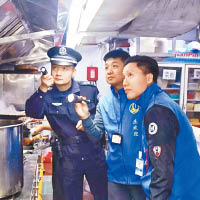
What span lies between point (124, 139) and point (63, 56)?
1.12m

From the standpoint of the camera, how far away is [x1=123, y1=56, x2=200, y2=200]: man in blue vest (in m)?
1.32

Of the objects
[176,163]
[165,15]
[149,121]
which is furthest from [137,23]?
[176,163]

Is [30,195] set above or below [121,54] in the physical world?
below

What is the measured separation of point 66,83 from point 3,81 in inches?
106

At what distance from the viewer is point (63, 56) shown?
2391 mm

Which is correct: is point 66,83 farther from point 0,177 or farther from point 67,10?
point 0,177

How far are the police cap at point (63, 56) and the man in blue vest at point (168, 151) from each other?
1042mm

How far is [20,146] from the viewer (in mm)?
1441

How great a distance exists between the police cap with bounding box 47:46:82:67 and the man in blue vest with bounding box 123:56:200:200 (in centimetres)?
104

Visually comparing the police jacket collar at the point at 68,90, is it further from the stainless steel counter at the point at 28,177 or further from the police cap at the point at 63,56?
the stainless steel counter at the point at 28,177

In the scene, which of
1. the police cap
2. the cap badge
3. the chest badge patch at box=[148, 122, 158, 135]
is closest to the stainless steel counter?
the chest badge patch at box=[148, 122, 158, 135]

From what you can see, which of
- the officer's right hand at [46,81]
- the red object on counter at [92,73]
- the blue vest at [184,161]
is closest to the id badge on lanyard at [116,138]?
the blue vest at [184,161]

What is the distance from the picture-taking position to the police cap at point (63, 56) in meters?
2.33

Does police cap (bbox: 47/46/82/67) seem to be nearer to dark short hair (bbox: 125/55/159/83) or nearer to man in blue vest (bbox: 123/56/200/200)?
dark short hair (bbox: 125/55/159/83)
